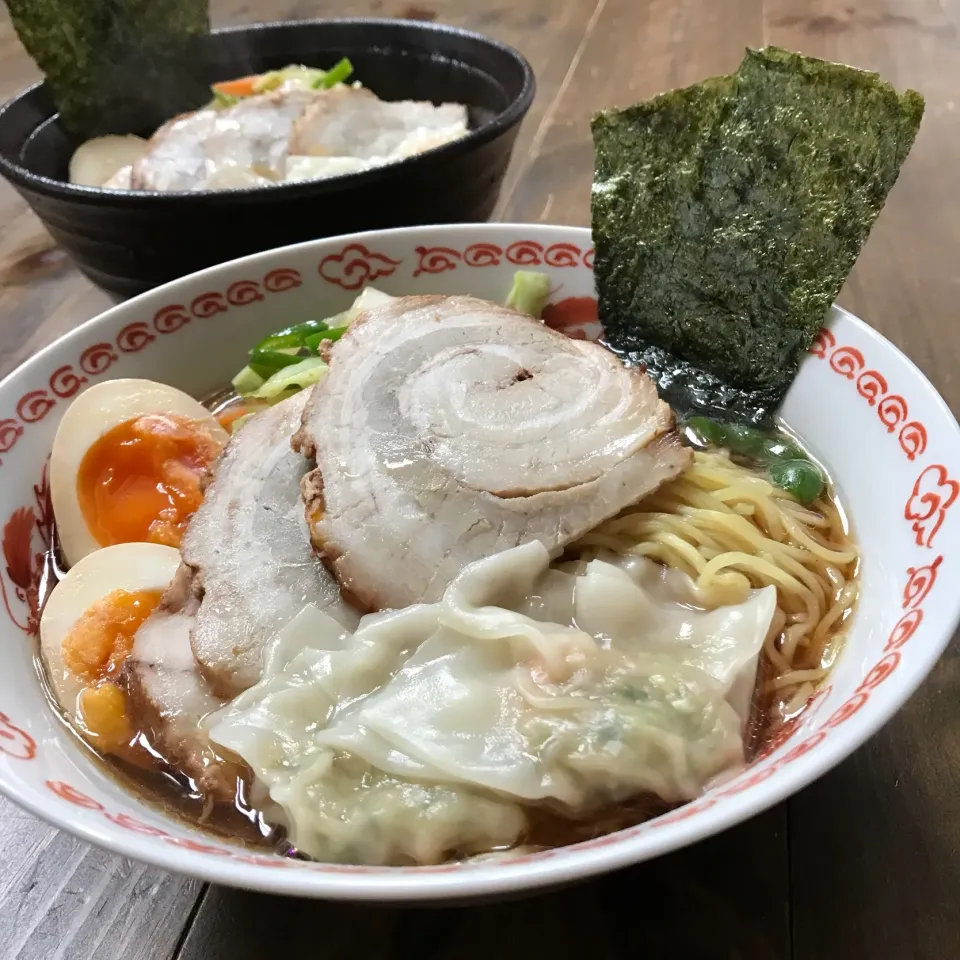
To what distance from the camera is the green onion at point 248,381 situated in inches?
75.4

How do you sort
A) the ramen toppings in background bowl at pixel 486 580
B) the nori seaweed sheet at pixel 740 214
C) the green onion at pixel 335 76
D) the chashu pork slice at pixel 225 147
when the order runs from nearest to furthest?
the ramen toppings in background bowl at pixel 486 580 < the nori seaweed sheet at pixel 740 214 < the chashu pork slice at pixel 225 147 < the green onion at pixel 335 76

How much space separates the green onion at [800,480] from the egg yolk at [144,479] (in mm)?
1079

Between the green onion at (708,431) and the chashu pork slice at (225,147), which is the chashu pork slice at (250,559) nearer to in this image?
the green onion at (708,431)

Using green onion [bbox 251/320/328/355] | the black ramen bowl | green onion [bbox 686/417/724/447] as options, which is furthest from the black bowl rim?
green onion [bbox 686/417/724/447]

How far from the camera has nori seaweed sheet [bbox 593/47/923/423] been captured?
1.51 metres

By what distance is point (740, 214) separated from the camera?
167 cm

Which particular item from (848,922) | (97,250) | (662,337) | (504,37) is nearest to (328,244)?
(97,250)

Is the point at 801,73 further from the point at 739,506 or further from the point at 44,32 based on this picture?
the point at 44,32

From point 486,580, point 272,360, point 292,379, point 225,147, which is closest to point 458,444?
point 486,580

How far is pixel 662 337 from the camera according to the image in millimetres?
1866

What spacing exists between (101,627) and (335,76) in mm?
1892

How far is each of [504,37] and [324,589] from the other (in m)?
3.22

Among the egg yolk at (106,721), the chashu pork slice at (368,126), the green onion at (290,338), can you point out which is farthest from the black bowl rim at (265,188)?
the egg yolk at (106,721)

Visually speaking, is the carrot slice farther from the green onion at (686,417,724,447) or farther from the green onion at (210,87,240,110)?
the green onion at (686,417,724,447)
